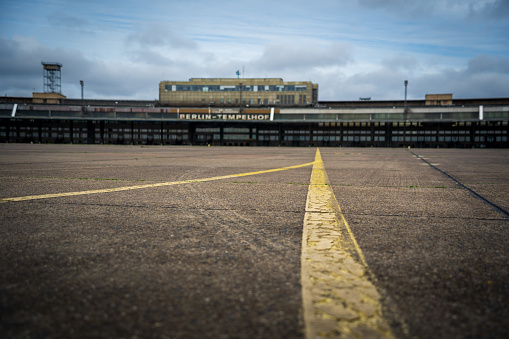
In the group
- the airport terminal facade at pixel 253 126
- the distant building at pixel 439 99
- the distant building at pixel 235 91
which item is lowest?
the airport terminal facade at pixel 253 126

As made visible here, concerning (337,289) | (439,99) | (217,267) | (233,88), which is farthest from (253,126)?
(439,99)

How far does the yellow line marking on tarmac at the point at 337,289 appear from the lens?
133 centimetres

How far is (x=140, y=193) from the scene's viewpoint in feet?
15.2

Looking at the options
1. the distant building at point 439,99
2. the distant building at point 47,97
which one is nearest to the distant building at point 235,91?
the distant building at point 47,97

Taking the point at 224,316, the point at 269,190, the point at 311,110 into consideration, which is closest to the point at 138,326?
the point at 224,316

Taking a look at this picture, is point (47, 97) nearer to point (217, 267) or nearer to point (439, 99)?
point (439, 99)

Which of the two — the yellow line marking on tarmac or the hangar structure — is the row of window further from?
the yellow line marking on tarmac

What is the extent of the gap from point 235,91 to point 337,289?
291 feet

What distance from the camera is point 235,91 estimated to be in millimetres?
87938

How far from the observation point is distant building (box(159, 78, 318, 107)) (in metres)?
85.4

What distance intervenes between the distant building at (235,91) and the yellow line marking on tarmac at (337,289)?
83768 mm

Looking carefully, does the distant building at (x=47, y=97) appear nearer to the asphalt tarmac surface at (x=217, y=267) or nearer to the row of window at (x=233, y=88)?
the row of window at (x=233, y=88)

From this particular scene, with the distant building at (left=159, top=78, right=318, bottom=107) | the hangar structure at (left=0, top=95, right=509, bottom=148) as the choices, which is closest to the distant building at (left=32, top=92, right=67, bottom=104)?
the distant building at (left=159, top=78, right=318, bottom=107)

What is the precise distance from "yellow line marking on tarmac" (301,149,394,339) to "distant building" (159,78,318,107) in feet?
275
